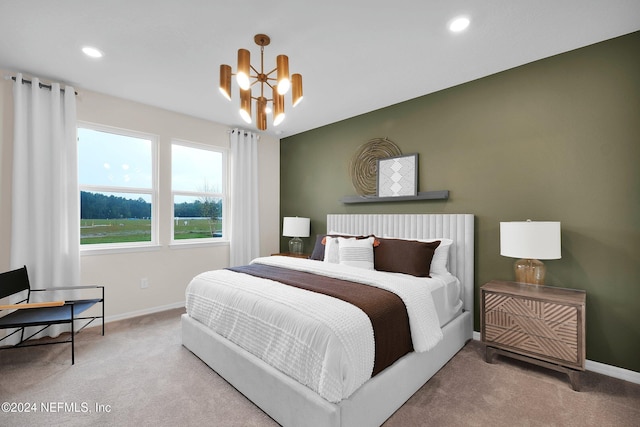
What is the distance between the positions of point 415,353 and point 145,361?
2.22 meters

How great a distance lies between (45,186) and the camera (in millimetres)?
3023

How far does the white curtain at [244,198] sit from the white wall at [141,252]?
0.18 meters

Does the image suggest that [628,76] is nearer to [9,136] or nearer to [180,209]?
[180,209]

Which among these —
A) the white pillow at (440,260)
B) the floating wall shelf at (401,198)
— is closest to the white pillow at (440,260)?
the white pillow at (440,260)

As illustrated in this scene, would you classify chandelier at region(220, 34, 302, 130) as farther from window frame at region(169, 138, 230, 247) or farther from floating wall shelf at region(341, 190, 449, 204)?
window frame at region(169, 138, 230, 247)

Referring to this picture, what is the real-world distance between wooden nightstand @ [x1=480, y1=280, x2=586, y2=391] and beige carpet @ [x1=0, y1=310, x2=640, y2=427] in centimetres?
15

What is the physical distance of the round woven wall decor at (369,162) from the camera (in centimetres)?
377

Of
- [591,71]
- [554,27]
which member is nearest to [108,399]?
[554,27]

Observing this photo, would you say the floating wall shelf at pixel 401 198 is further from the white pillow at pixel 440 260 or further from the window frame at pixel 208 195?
the window frame at pixel 208 195

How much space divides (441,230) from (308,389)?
2249 millimetres

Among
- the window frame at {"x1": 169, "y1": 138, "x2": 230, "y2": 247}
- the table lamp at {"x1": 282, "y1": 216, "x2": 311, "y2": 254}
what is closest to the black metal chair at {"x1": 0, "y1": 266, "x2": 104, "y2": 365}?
the window frame at {"x1": 169, "y1": 138, "x2": 230, "y2": 247}

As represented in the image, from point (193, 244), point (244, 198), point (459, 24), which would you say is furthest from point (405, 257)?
point (193, 244)

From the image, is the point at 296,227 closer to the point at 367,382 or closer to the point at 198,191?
the point at 198,191

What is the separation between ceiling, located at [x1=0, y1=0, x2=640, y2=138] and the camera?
2.00 m
